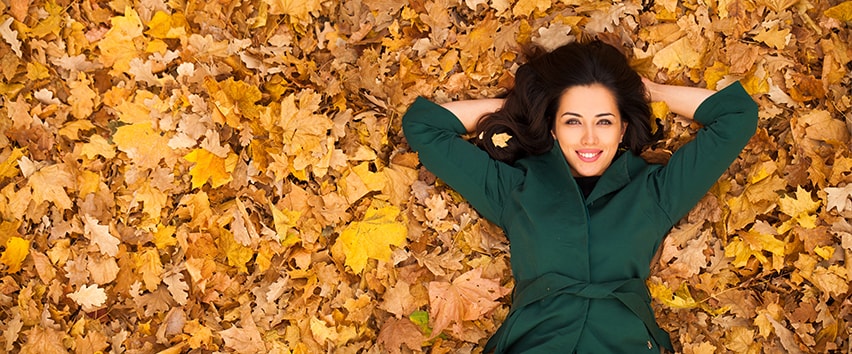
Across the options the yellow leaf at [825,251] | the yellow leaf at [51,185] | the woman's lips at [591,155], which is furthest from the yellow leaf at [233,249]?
the yellow leaf at [825,251]

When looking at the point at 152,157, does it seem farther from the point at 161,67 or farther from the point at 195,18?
the point at 195,18

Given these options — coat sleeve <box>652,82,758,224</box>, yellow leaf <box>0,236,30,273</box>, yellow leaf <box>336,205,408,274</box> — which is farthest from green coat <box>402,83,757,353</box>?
yellow leaf <box>0,236,30,273</box>

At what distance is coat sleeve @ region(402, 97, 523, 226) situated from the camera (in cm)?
308

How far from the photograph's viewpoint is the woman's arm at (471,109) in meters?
3.22

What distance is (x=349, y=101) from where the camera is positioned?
330 cm

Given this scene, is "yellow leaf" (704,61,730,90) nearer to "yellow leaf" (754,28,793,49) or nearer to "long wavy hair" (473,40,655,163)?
"yellow leaf" (754,28,793,49)

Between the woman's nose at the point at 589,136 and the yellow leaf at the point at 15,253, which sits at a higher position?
the woman's nose at the point at 589,136

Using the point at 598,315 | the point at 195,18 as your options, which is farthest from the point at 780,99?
the point at 195,18

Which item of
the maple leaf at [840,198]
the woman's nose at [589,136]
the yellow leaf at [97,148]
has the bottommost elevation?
the yellow leaf at [97,148]

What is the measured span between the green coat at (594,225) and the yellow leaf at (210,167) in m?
0.89

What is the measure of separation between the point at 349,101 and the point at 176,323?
1310 mm

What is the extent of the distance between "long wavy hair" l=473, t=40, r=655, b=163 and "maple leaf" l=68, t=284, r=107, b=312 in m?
1.87

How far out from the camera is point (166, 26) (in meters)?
3.20

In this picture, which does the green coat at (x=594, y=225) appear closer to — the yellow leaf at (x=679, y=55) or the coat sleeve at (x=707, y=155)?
the coat sleeve at (x=707, y=155)
